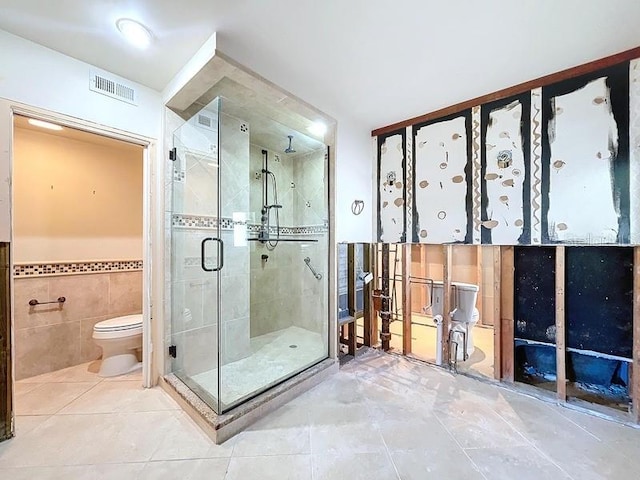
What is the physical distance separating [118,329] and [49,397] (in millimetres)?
599

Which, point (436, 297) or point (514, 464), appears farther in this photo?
point (436, 297)

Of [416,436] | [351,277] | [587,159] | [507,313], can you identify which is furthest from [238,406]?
[587,159]

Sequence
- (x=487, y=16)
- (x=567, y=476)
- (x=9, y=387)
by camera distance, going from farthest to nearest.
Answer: (x=9, y=387), (x=487, y=16), (x=567, y=476)

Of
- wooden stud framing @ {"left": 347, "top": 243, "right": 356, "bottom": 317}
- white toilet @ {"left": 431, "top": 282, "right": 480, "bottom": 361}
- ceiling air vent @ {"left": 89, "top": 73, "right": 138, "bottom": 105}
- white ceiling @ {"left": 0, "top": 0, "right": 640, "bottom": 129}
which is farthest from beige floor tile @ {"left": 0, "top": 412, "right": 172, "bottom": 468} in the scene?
white toilet @ {"left": 431, "top": 282, "right": 480, "bottom": 361}

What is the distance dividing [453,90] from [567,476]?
2.64 metres

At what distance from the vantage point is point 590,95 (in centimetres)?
198

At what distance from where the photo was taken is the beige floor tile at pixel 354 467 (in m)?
1.41

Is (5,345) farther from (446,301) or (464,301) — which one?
(464,301)

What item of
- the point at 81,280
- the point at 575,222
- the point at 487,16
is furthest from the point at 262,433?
the point at 487,16

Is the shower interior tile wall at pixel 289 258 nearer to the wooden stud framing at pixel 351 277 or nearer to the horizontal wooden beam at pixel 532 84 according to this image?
the wooden stud framing at pixel 351 277

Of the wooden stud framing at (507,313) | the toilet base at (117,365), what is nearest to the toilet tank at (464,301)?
the wooden stud framing at (507,313)

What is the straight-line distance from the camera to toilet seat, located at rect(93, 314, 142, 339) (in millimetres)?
2418

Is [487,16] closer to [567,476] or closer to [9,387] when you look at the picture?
[567,476]

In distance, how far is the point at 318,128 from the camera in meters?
2.72
